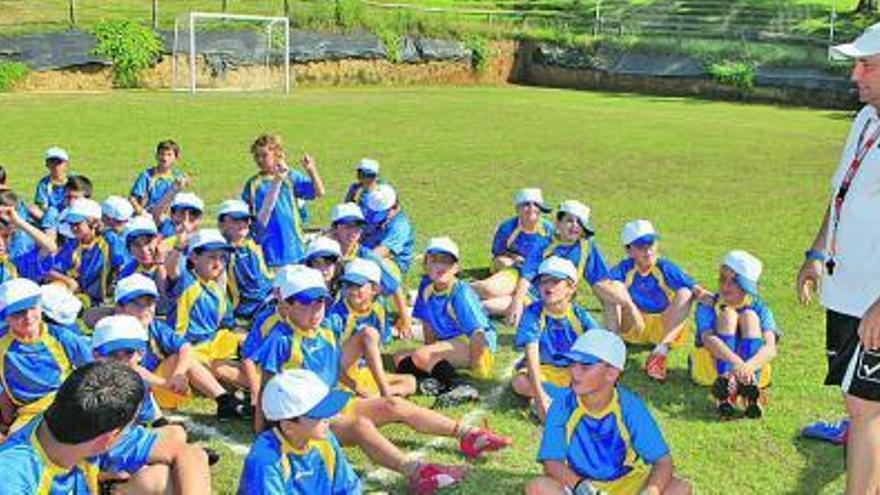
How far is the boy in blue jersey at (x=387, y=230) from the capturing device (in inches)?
410

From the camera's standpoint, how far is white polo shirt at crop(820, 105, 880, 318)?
4.87 m

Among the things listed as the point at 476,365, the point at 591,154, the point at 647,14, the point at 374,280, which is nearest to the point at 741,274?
the point at 476,365

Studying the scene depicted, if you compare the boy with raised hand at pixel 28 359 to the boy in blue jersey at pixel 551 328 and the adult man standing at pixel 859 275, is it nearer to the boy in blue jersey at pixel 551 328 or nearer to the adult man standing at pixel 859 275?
the boy in blue jersey at pixel 551 328

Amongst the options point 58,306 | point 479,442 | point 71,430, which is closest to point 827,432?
point 479,442

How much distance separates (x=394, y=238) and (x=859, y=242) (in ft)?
19.9

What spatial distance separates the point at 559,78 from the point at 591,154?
76.8 feet

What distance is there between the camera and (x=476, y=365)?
7.98 m

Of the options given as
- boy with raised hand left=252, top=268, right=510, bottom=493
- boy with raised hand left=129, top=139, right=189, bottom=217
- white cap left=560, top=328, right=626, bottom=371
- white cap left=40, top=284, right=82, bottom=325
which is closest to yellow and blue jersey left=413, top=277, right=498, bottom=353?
boy with raised hand left=252, top=268, right=510, bottom=493

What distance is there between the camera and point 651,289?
8.86 m

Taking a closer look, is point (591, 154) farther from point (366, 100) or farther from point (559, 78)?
point (559, 78)

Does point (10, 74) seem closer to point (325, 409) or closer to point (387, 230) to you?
point (387, 230)

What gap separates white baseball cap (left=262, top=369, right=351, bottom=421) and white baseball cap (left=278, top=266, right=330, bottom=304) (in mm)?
1524

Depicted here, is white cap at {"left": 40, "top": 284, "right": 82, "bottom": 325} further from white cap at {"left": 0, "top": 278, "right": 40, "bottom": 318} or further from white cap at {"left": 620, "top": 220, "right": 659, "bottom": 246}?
white cap at {"left": 620, "top": 220, "right": 659, "bottom": 246}

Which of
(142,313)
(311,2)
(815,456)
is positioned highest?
(311,2)
